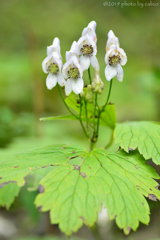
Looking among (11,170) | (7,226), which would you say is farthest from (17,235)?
(11,170)

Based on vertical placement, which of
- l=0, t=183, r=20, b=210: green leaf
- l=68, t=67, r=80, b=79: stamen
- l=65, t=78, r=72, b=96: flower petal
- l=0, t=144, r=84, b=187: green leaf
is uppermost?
l=68, t=67, r=80, b=79: stamen

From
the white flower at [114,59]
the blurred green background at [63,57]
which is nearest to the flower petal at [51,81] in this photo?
the white flower at [114,59]

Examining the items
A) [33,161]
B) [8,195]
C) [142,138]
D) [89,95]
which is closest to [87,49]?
[89,95]

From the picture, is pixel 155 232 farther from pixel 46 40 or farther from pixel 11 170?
pixel 46 40

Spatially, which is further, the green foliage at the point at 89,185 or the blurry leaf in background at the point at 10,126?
the blurry leaf in background at the point at 10,126

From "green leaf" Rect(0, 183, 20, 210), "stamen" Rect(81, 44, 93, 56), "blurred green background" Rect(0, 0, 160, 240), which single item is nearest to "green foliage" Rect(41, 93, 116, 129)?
"stamen" Rect(81, 44, 93, 56)

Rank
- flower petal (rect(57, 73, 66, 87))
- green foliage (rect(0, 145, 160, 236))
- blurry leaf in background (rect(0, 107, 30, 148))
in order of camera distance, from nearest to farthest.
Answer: green foliage (rect(0, 145, 160, 236)), flower petal (rect(57, 73, 66, 87)), blurry leaf in background (rect(0, 107, 30, 148))

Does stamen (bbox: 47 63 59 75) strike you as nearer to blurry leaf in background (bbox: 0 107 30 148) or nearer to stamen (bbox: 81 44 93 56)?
stamen (bbox: 81 44 93 56)

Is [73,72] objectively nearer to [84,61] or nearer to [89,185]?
[84,61]

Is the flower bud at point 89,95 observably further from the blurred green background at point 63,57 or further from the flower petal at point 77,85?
the blurred green background at point 63,57
